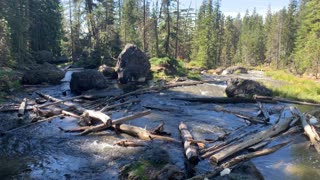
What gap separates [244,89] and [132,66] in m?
14.7

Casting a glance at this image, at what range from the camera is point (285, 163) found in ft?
38.1

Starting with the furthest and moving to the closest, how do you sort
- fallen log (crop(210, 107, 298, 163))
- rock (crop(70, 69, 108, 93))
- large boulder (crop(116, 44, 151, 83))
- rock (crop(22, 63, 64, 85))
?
large boulder (crop(116, 44, 151, 83)) < rock (crop(22, 63, 64, 85)) < rock (crop(70, 69, 108, 93)) < fallen log (crop(210, 107, 298, 163))

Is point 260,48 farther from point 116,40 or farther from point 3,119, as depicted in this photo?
point 3,119

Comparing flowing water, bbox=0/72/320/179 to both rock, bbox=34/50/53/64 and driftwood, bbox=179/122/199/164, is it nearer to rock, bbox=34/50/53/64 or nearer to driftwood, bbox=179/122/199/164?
driftwood, bbox=179/122/199/164

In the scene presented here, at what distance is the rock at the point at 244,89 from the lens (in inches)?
959

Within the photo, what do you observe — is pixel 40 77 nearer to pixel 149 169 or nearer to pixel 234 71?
pixel 149 169

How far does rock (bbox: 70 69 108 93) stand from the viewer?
1121 inches

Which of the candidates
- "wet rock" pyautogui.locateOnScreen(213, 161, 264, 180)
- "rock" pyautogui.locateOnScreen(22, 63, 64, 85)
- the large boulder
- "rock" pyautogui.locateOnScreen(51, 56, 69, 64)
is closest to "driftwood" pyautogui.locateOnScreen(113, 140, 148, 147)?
"wet rock" pyautogui.locateOnScreen(213, 161, 264, 180)

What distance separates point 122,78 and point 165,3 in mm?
22143

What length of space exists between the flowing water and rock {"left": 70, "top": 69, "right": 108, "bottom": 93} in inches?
418

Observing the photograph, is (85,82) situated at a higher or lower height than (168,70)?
lower

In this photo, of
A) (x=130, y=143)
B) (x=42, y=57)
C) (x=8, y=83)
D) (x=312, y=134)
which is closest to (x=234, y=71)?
(x=42, y=57)

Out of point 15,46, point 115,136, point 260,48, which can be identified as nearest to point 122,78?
point 15,46

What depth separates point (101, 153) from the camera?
1255 cm
